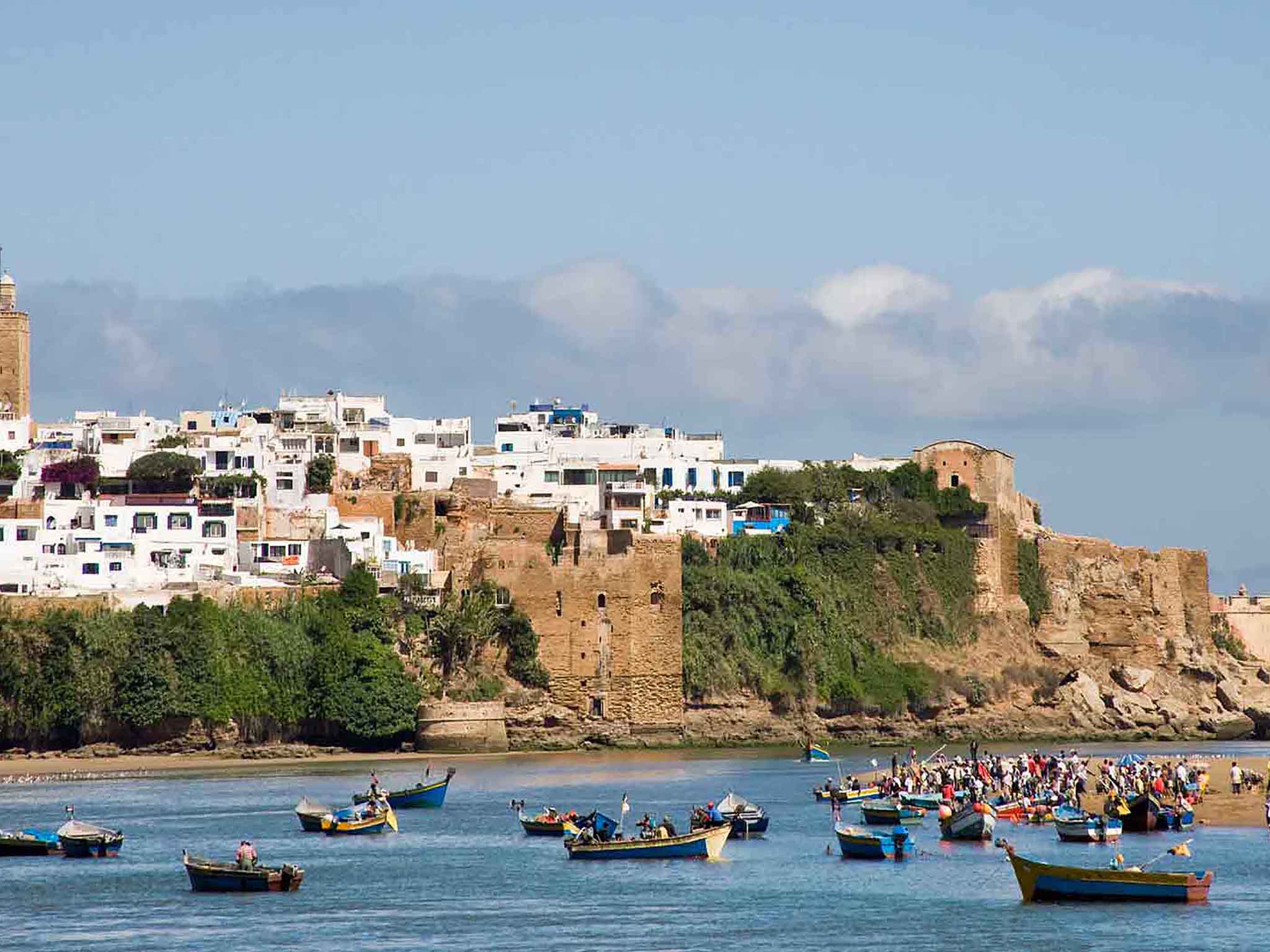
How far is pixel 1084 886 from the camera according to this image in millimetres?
45812

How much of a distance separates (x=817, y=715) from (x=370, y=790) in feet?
93.3

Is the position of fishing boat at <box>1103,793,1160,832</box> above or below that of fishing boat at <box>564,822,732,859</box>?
above

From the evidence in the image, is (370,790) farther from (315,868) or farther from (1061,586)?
(1061,586)

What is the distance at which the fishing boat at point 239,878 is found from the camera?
48.9 meters

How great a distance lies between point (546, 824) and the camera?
189 feet

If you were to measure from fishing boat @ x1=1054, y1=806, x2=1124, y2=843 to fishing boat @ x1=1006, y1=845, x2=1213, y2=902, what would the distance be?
25.6 ft

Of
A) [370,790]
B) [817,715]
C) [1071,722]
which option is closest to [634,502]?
[817,715]

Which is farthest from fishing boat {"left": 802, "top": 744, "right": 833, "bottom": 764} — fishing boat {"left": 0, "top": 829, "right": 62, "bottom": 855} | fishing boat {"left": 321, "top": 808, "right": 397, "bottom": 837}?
fishing boat {"left": 0, "top": 829, "right": 62, "bottom": 855}

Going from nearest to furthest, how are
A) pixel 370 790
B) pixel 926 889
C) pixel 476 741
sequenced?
pixel 926 889, pixel 370 790, pixel 476 741

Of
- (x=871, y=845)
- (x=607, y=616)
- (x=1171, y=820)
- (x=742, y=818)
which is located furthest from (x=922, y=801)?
(x=607, y=616)

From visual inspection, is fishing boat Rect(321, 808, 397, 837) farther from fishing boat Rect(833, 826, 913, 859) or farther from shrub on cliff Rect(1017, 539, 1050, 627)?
shrub on cliff Rect(1017, 539, 1050, 627)

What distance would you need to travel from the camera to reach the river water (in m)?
44.4

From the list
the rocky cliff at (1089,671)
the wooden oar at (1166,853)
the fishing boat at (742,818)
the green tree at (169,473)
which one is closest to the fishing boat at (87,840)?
the fishing boat at (742,818)

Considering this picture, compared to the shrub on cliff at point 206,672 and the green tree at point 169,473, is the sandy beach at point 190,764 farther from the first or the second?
the green tree at point 169,473
